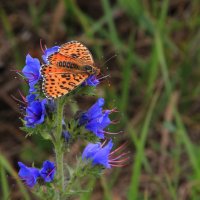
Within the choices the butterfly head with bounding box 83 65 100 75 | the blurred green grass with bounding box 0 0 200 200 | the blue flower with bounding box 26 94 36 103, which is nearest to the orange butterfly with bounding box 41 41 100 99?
the butterfly head with bounding box 83 65 100 75

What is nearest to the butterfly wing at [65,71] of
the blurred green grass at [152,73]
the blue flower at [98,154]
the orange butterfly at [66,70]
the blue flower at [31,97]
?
the orange butterfly at [66,70]

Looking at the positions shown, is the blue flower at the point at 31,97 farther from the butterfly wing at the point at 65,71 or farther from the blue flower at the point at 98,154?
the blue flower at the point at 98,154

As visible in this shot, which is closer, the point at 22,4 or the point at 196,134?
the point at 196,134

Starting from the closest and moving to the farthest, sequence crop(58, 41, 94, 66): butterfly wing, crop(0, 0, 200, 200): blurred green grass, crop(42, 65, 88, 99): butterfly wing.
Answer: crop(42, 65, 88, 99): butterfly wing, crop(58, 41, 94, 66): butterfly wing, crop(0, 0, 200, 200): blurred green grass

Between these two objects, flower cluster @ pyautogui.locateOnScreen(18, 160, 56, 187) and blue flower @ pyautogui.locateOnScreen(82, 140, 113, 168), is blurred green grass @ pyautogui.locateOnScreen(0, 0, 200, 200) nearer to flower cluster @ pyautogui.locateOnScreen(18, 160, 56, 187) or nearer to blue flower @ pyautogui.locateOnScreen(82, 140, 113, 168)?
blue flower @ pyautogui.locateOnScreen(82, 140, 113, 168)

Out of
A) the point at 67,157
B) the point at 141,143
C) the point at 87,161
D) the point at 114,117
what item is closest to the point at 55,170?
the point at 87,161

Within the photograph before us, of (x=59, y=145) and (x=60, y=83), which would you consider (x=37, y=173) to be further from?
(x=60, y=83)

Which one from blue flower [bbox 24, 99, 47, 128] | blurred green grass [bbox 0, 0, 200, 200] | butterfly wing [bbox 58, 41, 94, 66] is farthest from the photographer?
blurred green grass [bbox 0, 0, 200, 200]

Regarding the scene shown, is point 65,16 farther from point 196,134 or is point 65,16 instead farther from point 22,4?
point 196,134
